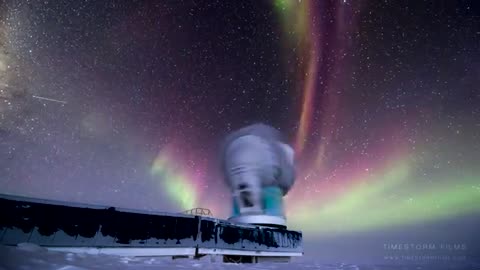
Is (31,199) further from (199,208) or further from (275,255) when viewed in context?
(275,255)

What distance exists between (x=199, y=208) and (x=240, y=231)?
5.32 meters

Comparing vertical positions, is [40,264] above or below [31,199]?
below

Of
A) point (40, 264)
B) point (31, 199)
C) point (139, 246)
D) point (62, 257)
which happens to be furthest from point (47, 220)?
point (40, 264)

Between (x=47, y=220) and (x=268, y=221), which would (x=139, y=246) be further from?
(x=268, y=221)

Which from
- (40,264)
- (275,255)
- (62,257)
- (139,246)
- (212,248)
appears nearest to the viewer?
(40,264)

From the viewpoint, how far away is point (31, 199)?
59.8 feet

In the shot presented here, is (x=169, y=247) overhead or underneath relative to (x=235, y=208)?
underneath

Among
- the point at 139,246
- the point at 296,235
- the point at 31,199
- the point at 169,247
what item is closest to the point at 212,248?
the point at 169,247

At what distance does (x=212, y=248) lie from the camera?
2689 centimetres

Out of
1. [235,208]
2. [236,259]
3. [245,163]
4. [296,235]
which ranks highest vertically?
[245,163]

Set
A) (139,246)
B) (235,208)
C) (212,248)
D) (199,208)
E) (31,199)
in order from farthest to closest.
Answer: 1. (235,208)
2. (199,208)
3. (212,248)
4. (139,246)
5. (31,199)

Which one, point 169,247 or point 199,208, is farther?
point 199,208

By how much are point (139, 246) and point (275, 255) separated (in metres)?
20.2

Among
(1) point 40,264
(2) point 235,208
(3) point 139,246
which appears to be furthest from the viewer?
(2) point 235,208
